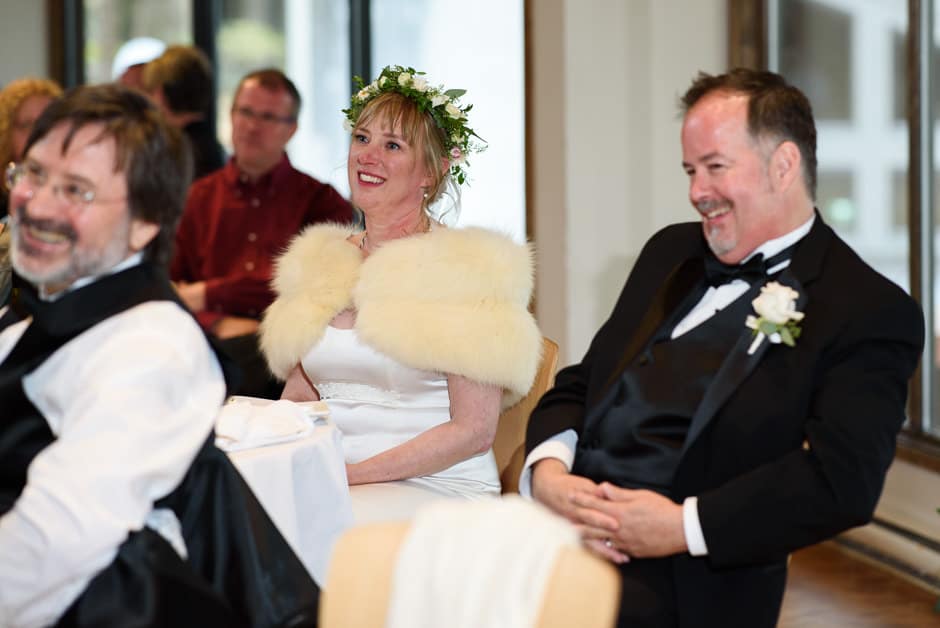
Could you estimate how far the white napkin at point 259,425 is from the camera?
2.58 m

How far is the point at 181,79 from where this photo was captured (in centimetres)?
610

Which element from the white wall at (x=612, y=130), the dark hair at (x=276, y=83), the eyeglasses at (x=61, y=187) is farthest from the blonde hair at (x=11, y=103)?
the eyeglasses at (x=61, y=187)

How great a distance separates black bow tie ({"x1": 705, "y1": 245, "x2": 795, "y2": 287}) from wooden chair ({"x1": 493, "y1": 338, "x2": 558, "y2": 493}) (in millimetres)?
786

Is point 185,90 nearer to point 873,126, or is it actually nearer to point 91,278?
point 873,126

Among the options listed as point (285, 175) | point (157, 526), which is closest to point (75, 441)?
point (157, 526)

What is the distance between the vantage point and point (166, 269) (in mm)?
2109

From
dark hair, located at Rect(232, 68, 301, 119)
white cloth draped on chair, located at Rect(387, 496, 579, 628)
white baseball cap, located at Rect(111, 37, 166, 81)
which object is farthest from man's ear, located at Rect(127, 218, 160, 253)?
white baseball cap, located at Rect(111, 37, 166, 81)

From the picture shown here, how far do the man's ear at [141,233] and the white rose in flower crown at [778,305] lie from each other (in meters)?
1.14

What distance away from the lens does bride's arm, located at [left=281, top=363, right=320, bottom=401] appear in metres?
3.45

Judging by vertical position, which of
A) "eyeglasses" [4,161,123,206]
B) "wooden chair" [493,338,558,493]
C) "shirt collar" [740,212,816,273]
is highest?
Answer: "eyeglasses" [4,161,123,206]

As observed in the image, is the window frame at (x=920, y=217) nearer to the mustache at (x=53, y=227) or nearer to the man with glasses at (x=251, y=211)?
the man with glasses at (x=251, y=211)

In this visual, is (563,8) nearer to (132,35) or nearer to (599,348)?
(599,348)

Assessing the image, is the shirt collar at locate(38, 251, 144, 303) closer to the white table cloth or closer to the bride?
the white table cloth

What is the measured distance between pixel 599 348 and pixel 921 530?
88.2 inches
